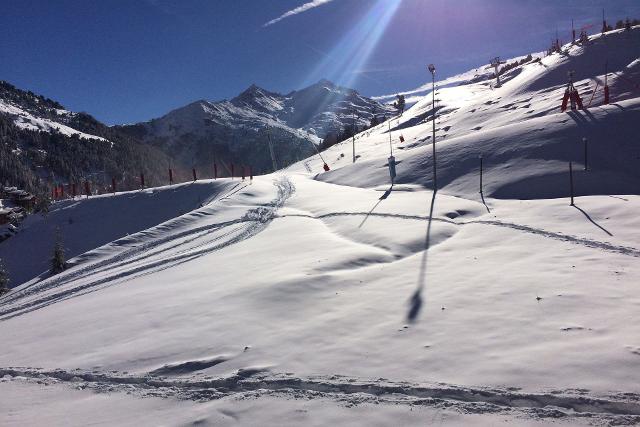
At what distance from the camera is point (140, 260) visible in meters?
18.6

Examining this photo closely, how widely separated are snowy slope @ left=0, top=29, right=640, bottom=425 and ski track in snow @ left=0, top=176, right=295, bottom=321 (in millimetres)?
149

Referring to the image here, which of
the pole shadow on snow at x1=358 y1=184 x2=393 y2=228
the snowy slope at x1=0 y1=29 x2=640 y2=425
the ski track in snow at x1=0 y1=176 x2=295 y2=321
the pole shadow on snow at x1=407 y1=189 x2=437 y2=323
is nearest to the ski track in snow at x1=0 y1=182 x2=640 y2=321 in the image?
the ski track in snow at x1=0 y1=176 x2=295 y2=321

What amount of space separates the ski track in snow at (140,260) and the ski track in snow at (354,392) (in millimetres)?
8030

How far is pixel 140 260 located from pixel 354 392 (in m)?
14.9

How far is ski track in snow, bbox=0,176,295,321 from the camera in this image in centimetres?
1534

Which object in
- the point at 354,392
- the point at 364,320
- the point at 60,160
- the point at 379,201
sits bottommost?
the point at 354,392

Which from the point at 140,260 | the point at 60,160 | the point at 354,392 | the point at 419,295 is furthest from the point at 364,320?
the point at 60,160

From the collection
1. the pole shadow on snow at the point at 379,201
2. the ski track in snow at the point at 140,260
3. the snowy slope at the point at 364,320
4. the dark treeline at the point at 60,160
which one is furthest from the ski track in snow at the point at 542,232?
the dark treeline at the point at 60,160

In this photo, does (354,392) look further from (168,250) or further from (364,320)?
(168,250)

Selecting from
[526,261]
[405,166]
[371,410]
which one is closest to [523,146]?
[405,166]

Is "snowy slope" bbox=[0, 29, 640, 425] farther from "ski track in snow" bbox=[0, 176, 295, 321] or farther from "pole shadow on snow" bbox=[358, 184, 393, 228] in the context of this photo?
"pole shadow on snow" bbox=[358, 184, 393, 228]

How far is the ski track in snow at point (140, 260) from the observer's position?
15.3 m

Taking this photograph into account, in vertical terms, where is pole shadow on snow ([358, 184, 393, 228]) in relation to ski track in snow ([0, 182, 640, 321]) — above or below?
above

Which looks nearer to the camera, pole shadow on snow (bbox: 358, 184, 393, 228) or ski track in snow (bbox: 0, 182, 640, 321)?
ski track in snow (bbox: 0, 182, 640, 321)
